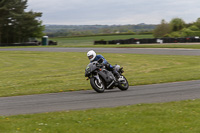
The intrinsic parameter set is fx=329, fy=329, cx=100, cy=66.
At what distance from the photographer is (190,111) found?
7684mm

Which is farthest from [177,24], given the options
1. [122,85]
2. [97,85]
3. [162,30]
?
[97,85]

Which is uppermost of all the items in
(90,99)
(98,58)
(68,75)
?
(98,58)

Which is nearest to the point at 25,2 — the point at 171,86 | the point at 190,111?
the point at 171,86

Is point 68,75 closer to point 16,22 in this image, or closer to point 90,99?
point 90,99

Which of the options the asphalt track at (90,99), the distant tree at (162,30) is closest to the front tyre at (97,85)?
the asphalt track at (90,99)

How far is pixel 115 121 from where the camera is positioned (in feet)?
22.5

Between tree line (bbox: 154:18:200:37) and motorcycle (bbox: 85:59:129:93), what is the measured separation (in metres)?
52.1

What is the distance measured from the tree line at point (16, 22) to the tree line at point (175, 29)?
1010 inches

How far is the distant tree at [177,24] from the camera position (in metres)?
73.7

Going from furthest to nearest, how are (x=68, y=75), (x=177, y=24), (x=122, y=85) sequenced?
1. (x=177, y=24)
2. (x=68, y=75)
3. (x=122, y=85)

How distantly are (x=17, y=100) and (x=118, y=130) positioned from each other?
5051 millimetres

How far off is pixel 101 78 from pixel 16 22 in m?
57.7

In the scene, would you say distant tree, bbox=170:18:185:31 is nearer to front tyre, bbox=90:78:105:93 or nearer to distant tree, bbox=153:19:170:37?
distant tree, bbox=153:19:170:37

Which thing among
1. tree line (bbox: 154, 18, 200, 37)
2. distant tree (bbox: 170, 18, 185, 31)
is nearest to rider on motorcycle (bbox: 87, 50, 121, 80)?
tree line (bbox: 154, 18, 200, 37)
